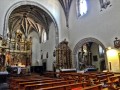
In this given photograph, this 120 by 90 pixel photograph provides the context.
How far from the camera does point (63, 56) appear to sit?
54.3 feet

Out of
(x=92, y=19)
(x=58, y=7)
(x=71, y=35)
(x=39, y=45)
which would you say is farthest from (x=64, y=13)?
(x=39, y=45)

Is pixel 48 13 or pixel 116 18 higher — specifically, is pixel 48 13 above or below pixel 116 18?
above

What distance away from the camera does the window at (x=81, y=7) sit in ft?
53.4

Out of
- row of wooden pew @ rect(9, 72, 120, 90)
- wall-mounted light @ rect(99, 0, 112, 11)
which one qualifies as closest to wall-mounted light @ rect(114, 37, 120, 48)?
wall-mounted light @ rect(99, 0, 112, 11)

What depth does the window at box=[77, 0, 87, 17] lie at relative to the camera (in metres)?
16.3

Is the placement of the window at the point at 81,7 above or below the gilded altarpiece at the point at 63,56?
above

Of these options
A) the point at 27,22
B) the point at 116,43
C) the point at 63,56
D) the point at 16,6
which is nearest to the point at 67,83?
the point at 116,43

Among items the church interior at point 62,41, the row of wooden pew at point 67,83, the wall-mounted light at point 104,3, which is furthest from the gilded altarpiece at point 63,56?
the row of wooden pew at point 67,83

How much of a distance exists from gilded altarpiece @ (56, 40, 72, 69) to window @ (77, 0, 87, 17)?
137 inches

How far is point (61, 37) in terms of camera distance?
1738 cm

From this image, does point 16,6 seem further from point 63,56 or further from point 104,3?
point 104,3

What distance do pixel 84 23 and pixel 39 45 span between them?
1067 centimetres

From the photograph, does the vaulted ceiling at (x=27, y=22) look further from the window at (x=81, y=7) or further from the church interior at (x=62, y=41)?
the window at (x=81, y=7)

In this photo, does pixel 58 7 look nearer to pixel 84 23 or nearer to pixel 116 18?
pixel 84 23
